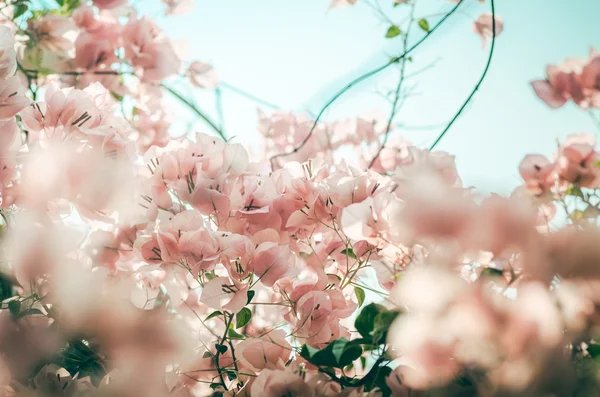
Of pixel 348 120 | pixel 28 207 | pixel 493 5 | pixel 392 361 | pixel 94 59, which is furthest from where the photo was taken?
pixel 348 120

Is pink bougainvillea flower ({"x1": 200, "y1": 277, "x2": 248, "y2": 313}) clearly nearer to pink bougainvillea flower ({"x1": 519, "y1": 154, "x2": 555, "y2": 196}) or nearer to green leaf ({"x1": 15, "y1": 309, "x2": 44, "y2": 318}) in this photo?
green leaf ({"x1": 15, "y1": 309, "x2": 44, "y2": 318})

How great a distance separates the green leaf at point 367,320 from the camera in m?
0.40

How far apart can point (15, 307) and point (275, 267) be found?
0.91 feet

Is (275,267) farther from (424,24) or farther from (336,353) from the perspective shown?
(424,24)

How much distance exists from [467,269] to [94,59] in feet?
3.14

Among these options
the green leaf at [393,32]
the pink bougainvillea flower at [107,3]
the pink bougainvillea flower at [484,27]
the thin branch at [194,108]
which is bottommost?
the thin branch at [194,108]

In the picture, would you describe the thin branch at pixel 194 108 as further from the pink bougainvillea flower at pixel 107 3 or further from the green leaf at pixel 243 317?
the green leaf at pixel 243 317

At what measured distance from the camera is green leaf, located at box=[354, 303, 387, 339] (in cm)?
40

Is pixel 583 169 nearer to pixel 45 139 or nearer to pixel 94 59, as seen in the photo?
pixel 45 139

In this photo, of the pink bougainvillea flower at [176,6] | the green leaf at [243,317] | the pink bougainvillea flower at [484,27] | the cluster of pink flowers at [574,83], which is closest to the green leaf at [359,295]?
the green leaf at [243,317]

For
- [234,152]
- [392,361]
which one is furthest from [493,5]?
[392,361]

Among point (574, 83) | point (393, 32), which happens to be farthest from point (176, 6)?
point (574, 83)

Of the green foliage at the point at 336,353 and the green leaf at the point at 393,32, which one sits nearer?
the green foliage at the point at 336,353

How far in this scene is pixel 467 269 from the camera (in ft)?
1.51
